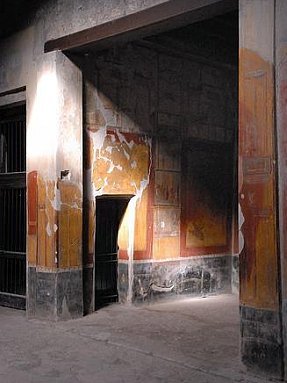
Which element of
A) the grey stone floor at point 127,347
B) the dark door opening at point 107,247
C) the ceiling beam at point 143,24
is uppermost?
the ceiling beam at point 143,24

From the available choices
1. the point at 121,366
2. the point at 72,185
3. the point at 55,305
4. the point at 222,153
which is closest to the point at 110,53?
the point at 72,185

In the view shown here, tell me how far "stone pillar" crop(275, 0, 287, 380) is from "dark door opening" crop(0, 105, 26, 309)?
Answer: 424cm

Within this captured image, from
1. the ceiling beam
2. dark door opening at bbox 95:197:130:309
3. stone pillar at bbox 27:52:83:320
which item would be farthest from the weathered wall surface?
dark door opening at bbox 95:197:130:309

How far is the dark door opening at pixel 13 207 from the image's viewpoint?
25.5 feet

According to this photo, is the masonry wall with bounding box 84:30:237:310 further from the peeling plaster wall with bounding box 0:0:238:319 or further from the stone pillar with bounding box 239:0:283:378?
the stone pillar with bounding box 239:0:283:378

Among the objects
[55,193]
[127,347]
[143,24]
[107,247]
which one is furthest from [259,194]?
[107,247]

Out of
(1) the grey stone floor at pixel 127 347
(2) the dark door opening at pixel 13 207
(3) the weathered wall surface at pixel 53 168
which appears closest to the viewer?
(1) the grey stone floor at pixel 127 347

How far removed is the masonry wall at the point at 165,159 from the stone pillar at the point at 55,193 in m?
0.31

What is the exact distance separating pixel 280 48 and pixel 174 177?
4139 millimetres

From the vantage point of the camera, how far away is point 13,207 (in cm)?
795

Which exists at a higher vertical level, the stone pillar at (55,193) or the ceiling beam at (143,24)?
the ceiling beam at (143,24)

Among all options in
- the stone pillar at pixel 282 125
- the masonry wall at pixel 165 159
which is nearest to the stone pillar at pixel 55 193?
the masonry wall at pixel 165 159

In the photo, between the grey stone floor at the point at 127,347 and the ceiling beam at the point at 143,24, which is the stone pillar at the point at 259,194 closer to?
the grey stone floor at the point at 127,347

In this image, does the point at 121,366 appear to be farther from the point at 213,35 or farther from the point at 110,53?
the point at 213,35
